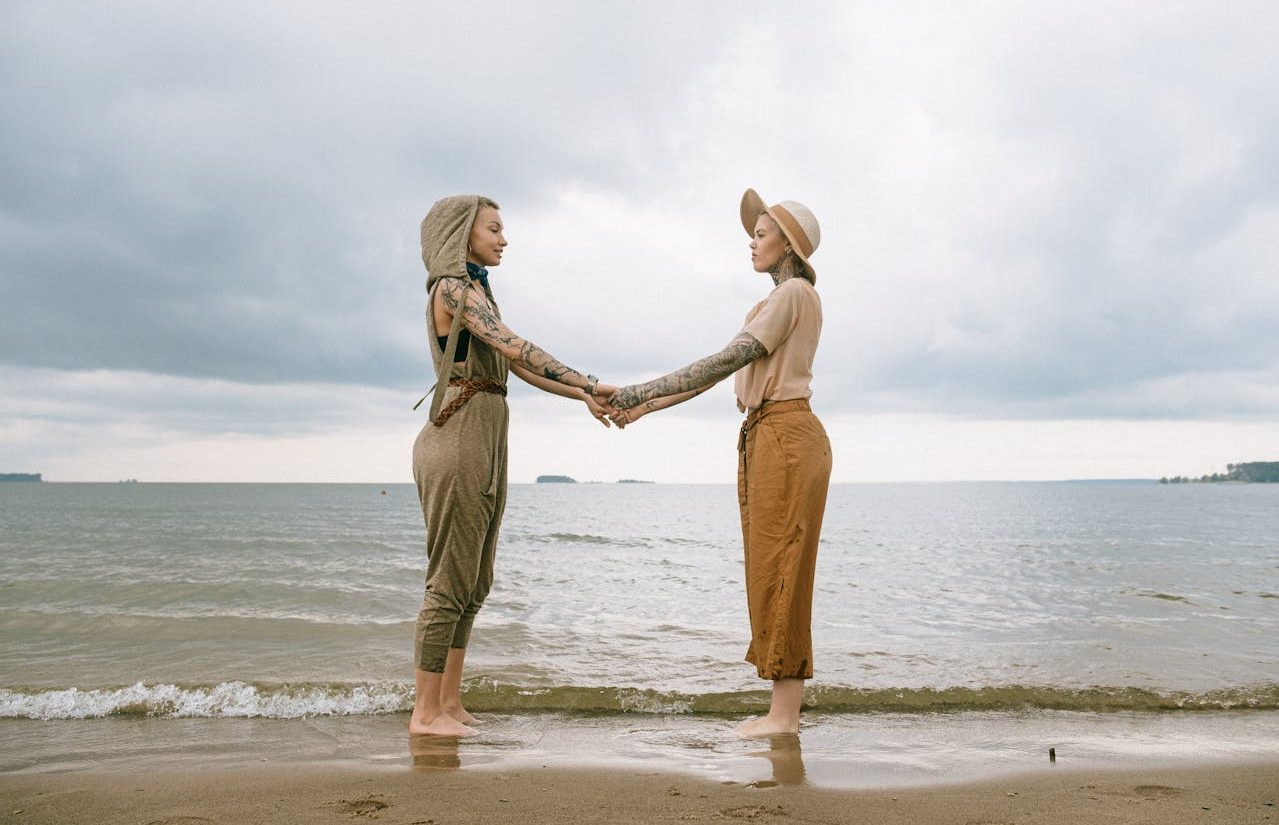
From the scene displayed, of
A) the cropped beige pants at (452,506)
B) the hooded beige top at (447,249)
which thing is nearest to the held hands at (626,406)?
the cropped beige pants at (452,506)

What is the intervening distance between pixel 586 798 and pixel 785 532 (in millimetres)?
1571

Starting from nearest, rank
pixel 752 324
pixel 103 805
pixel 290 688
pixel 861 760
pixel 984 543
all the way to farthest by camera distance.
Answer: pixel 103 805
pixel 861 760
pixel 752 324
pixel 290 688
pixel 984 543

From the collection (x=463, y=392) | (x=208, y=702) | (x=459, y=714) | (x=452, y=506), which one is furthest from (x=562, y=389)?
(x=208, y=702)

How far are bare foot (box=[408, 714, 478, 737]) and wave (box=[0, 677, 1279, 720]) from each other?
101 centimetres

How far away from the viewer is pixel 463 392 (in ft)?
13.2

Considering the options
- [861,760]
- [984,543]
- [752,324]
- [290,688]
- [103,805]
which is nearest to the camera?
[103,805]

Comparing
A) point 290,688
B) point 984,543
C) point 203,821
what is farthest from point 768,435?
point 984,543

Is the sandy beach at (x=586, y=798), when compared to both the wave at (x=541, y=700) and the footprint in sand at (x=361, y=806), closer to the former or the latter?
the footprint in sand at (x=361, y=806)

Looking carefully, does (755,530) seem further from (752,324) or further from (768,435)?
(752,324)

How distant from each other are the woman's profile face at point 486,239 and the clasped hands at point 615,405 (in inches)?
34.0

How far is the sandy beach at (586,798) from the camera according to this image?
2791mm

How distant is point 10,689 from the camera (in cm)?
551

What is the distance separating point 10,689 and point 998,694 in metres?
6.52

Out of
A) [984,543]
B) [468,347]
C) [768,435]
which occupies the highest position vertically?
[468,347]
